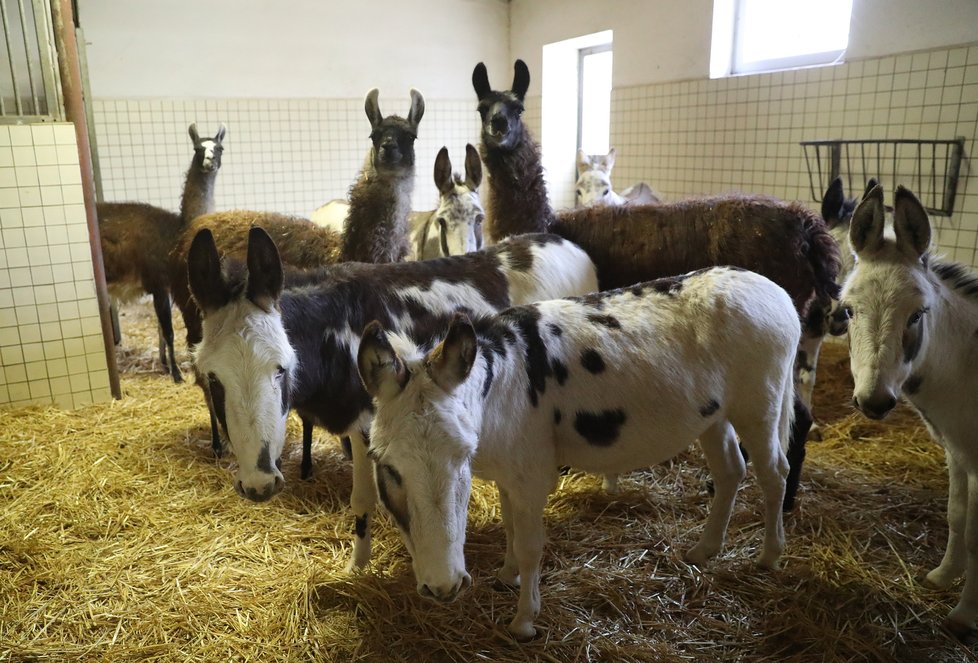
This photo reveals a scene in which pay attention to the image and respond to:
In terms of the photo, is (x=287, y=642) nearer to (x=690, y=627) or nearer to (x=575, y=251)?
(x=690, y=627)

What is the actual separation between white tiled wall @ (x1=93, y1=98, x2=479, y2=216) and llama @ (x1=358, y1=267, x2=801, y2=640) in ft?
21.9

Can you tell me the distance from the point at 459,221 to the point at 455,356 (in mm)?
2893

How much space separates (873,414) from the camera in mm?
2164

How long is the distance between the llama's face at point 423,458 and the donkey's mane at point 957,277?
1823mm

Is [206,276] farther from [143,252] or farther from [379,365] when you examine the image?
[143,252]

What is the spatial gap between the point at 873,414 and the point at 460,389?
1.42m

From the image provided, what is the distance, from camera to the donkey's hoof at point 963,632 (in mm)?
2266

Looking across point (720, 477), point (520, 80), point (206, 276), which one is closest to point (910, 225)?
point (720, 477)

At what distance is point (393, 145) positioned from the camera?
160 inches

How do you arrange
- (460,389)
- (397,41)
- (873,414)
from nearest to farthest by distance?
(460,389)
(873,414)
(397,41)

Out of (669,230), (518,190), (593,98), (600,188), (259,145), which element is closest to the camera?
(669,230)

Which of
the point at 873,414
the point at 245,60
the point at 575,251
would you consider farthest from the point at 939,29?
the point at 245,60

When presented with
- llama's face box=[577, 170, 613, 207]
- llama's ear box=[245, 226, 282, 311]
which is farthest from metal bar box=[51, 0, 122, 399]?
llama's face box=[577, 170, 613, 207]

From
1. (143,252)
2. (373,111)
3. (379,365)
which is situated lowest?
(143,252)
